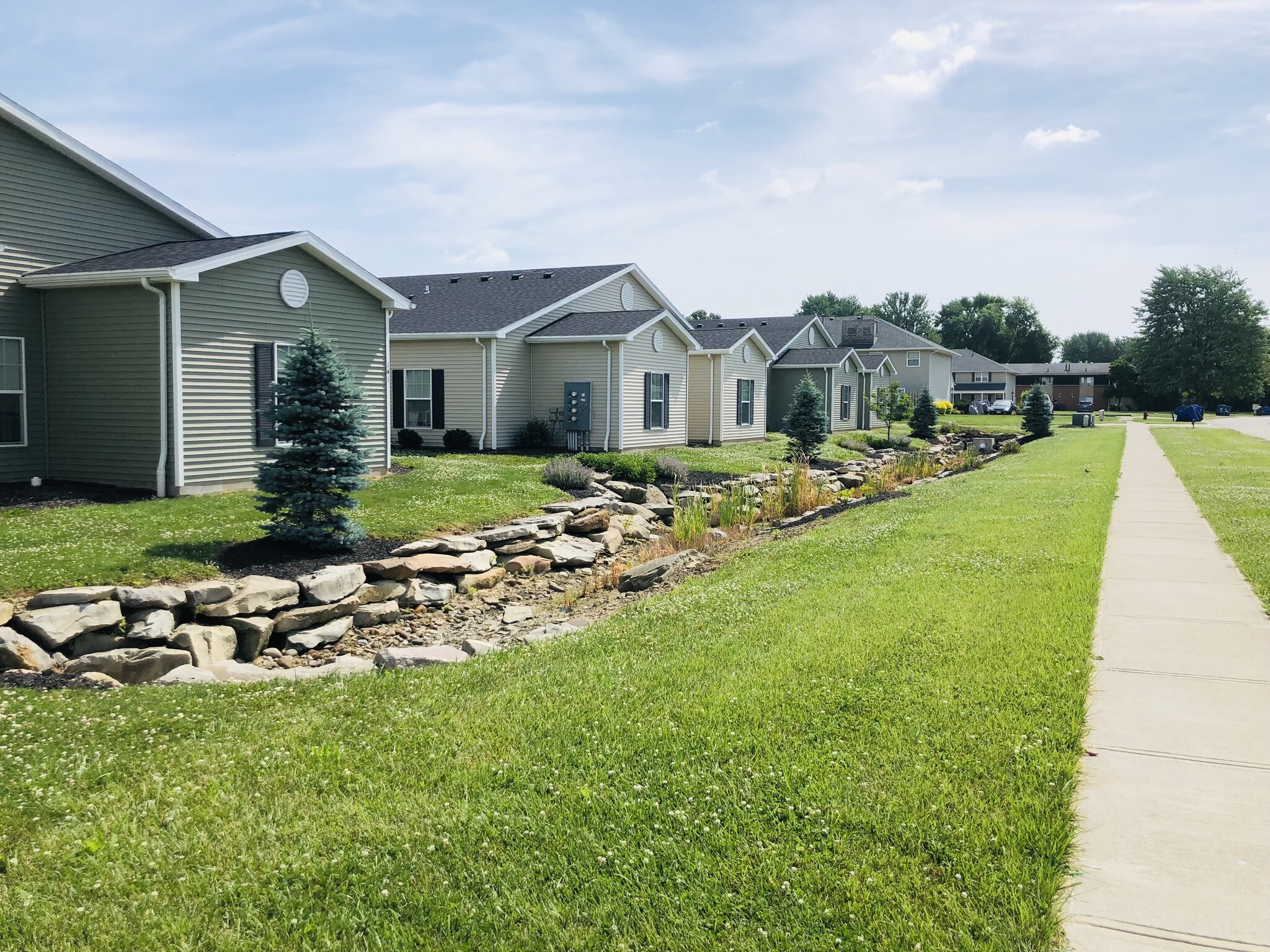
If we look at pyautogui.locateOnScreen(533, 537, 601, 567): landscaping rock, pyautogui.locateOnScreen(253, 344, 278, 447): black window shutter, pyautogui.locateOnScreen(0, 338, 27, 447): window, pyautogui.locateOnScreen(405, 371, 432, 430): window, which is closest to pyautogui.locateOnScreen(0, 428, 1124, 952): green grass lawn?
pyautogui.locateOnScreen(533, 537, 601, 567): landscaping rock

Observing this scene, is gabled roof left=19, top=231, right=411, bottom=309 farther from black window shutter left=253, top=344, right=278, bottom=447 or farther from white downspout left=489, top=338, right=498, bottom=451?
white downspout left=489, top=338, right=498, bottom=451

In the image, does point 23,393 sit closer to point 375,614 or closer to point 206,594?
point 206,594

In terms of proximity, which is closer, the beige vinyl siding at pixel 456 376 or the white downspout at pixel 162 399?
the white downspout at pixel 162 399

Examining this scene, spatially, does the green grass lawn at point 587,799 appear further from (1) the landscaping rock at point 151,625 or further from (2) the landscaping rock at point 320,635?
(2) the landscaping rock at point 320,635

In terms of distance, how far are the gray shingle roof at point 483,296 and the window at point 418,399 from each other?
3.85 ft

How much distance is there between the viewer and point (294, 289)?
15.7 metres

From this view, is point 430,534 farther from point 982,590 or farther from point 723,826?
point 723,826

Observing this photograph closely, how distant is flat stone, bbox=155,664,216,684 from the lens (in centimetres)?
733

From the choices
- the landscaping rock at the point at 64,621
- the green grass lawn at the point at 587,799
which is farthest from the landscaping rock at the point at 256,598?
the green grass lawn at the point at 587,799

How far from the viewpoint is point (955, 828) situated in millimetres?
4043

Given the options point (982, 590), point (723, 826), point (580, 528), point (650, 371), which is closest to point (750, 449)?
point (650, 371)

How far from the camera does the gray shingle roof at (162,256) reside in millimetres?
14031

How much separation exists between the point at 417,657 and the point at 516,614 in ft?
10.8

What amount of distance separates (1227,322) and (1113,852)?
280ft
